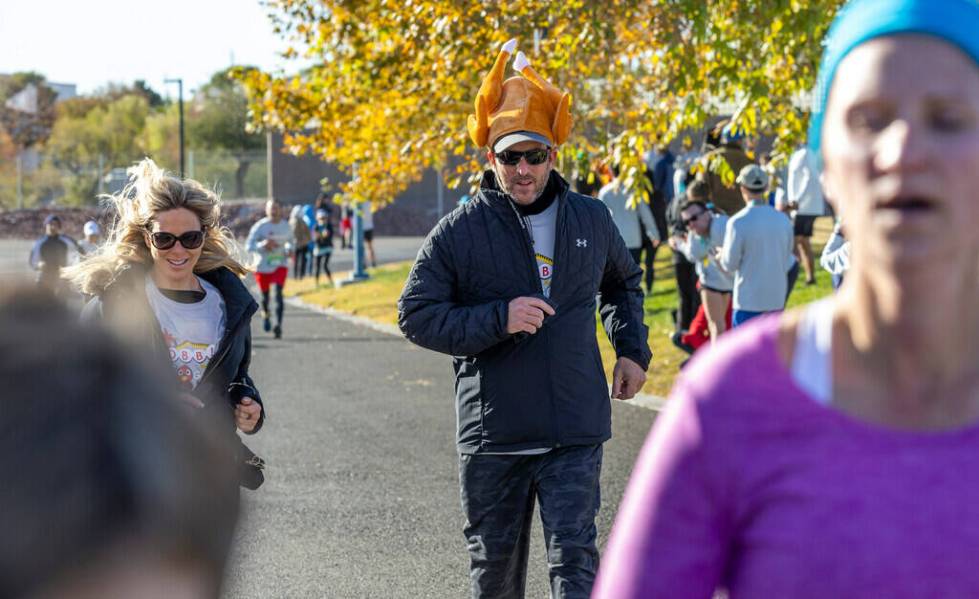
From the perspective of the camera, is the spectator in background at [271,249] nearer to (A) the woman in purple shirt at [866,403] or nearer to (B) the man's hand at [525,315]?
(B) the man's hand at [525,315]

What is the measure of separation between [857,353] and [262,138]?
92.1 metres

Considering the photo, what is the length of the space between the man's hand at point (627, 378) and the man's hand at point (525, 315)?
2.09 feet

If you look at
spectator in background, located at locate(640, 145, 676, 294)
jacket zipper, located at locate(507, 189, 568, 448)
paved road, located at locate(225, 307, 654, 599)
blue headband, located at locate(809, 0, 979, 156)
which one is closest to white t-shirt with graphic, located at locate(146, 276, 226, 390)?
paved road, located at locate(225, 307, 654, 599)

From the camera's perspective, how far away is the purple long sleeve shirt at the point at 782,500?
1.52 metres

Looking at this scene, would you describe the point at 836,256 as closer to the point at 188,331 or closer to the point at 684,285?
the point at 684,285

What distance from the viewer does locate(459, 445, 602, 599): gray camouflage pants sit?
4.91m

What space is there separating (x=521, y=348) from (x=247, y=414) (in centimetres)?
94

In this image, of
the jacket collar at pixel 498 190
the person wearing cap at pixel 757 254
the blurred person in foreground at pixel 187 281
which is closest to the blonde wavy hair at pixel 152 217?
the blurred person in foreground at pixel 187 281

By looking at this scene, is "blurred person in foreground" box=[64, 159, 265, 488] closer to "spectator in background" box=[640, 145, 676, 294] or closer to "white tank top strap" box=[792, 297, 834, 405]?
"white tank top strap" box=[792, 297, 834, 405]

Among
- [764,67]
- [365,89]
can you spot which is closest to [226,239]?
[764,67]

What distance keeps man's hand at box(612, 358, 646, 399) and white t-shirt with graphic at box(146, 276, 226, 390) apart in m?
1.41

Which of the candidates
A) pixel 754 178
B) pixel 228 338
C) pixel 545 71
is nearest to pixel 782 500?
pixel 228 338

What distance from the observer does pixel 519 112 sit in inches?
207

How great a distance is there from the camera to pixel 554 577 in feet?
16.2
